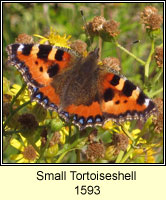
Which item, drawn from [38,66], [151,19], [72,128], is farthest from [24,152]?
[151,19]

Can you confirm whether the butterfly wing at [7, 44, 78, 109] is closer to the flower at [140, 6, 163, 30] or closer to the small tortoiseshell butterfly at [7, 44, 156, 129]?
the small tortoiseshell butterfly at [7, 44, 156, 129]

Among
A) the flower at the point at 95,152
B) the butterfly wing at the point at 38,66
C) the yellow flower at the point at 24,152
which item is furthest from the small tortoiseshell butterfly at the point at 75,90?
the yellow flower at the point at 24,152

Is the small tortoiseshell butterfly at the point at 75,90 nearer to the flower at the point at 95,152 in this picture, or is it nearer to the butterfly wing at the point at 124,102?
the butterfly wing at the point at 124,102

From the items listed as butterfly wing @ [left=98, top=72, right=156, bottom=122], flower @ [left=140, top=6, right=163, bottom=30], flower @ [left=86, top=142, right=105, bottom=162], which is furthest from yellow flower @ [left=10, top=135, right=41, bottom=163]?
flower @ [left=140, top=6, right=163, bottom=30]

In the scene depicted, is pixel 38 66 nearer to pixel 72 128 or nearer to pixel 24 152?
pixel 72 128

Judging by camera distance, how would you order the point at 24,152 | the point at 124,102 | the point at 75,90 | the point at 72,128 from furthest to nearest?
the point at 24,152, the point at 72,128, the point at 75,90, the point at 124,102

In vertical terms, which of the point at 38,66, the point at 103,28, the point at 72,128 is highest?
the point at 103,28

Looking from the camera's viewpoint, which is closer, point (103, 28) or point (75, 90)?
point (75, 90)
